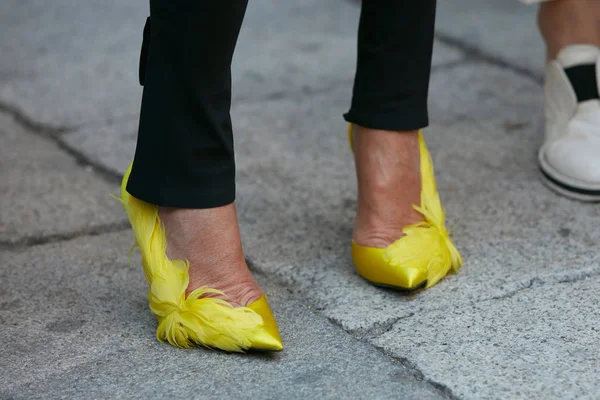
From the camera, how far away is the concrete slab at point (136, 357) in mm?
1099

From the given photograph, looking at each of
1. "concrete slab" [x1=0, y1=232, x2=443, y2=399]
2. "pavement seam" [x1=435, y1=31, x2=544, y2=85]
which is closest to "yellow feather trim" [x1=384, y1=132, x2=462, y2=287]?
"concrete slab" [x1=0, y1=232, x2=443, y2=399]

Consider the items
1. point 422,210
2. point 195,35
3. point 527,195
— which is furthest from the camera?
point 527,195

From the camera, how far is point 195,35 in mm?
1080

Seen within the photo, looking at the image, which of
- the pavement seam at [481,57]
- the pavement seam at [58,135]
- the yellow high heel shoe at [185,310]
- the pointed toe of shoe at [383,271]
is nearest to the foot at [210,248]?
the yellow high heel shoe at [185,310]

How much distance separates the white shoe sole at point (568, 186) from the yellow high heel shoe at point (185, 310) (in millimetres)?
718

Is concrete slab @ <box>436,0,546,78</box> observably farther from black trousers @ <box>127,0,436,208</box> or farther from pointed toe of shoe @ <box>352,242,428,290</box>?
black trousers @ <box>127,0,436,208</box>

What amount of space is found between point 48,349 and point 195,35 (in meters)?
0.47

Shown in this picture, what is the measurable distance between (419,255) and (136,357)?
0.44m

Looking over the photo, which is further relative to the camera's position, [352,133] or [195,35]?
[352,133]

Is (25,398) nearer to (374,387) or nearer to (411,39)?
(374,387)

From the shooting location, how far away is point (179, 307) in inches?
46.9

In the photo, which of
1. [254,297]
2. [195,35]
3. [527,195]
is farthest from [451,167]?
[195,35]

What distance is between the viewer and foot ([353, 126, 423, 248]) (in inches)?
53.1

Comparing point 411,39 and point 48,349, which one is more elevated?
point 411,39
